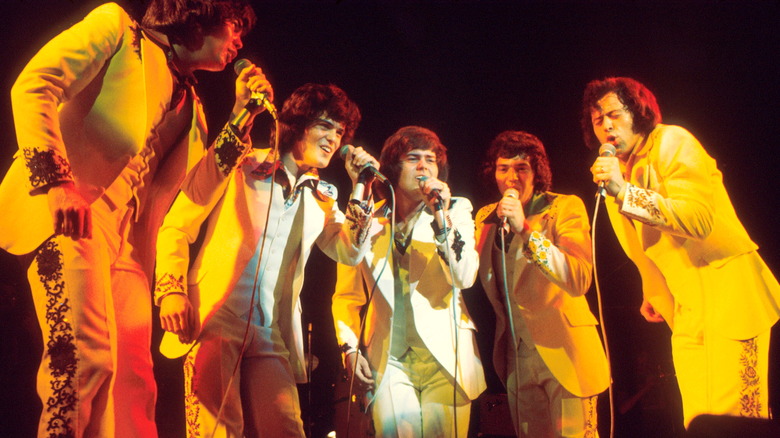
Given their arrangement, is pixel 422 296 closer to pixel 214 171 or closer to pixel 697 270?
pixel 214 171

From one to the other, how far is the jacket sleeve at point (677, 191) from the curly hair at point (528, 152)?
0.47 metres

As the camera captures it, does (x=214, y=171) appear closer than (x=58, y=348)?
No

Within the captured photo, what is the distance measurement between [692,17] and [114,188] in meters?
3.42

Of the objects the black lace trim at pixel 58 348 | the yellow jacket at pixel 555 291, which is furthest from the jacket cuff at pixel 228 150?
the yellow jacket at pixel 555 291

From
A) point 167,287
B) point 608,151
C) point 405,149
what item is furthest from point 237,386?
point 608,151

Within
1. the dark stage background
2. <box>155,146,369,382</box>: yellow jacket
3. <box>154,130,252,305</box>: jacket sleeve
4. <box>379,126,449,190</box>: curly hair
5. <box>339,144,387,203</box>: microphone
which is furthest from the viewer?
the dark stage background

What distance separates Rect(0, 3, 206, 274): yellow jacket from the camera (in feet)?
6.79

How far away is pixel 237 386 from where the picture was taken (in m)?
2.51

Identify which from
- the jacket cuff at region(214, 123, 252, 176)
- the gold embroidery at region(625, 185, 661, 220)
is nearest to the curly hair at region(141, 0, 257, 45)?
the jacket cuff at region(214, 123, 252, 176)

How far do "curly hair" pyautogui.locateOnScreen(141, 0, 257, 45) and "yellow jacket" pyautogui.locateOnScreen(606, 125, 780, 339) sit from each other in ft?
6.23

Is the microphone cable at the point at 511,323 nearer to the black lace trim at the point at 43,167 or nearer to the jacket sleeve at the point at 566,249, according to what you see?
the jacket sleeve at the point at 566,249

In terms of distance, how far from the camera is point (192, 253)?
3.03m

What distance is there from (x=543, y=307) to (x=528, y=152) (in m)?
0.86

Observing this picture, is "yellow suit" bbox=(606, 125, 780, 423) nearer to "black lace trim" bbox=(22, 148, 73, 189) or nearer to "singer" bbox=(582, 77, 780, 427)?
"singer" bbox=(582, 77, 780, 427)
